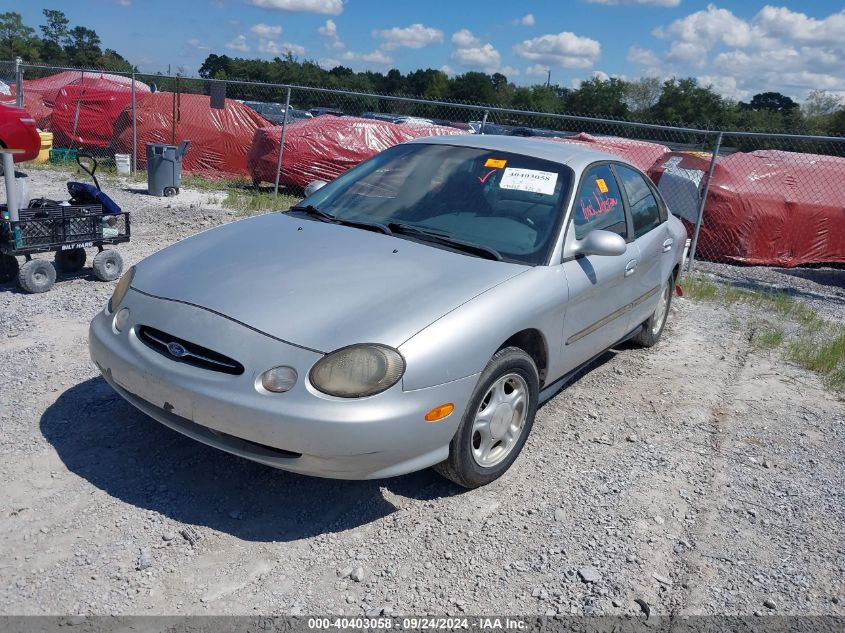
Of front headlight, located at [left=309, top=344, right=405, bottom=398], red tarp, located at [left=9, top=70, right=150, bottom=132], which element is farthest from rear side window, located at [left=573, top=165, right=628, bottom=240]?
red tarp, located at [left=9, top=70, right=150, bottom=132]

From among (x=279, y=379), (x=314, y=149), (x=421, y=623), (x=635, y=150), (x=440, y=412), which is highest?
(x=635, y=150)

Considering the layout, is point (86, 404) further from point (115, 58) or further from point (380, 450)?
point (115, 58)

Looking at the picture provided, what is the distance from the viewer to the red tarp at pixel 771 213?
1077cm

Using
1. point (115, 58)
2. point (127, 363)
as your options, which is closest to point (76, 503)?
point (127, 363)

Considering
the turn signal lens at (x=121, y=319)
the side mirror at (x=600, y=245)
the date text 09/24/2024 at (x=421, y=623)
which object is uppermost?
the side mirror at (x=600, y=245)

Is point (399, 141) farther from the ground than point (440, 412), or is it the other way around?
point (399, 141)

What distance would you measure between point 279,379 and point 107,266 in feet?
14.1

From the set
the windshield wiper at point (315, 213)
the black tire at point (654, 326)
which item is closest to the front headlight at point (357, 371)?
the windshield wiper at point (315, 213)

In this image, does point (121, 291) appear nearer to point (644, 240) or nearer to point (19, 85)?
point (644, 240)

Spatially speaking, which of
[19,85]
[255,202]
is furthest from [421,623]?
[19,85]

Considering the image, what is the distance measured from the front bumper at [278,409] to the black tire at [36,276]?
3.32m

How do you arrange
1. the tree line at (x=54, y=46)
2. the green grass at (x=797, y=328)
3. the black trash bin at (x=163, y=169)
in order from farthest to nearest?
the tree line at (x=54, y=46) < the black trash bin at (x=163, y=169) < the green grass at (x=797, y=328)

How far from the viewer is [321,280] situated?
10.9 feet

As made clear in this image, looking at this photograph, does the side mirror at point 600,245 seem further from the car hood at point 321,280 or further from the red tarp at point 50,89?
the red tarp at point 50,89
